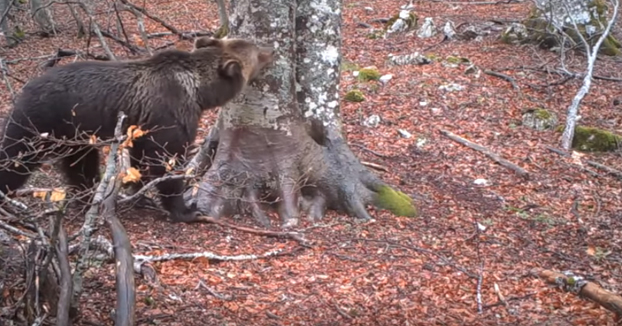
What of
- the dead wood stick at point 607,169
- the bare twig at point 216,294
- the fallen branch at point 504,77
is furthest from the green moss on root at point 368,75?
the bare twig at point 216,294

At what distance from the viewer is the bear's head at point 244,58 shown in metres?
6.38

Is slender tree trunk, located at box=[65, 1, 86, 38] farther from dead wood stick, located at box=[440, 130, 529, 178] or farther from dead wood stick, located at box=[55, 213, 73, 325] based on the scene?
dead wood stick, located at box=[55, 213, 73, 325]

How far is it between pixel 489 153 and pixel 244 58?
13.2 ft

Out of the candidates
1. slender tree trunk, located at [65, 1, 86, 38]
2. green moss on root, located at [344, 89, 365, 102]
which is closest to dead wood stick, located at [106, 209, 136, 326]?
green moss on root, located at [344, 89, 365, 102]

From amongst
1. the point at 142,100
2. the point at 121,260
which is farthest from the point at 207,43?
the point at 121,260

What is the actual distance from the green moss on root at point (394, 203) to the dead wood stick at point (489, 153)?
6.59 feet

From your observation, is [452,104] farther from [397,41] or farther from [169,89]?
[169,89]

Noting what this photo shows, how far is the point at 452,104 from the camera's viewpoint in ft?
35.2

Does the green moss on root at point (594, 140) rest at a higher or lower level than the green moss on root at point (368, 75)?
lower

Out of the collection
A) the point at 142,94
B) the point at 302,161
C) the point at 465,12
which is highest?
the point at 142,94

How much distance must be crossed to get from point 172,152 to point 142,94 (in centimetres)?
60

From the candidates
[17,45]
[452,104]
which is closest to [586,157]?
[452,104]

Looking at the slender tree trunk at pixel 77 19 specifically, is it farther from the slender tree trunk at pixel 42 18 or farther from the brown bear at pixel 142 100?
the brown bear at pixel 142 100

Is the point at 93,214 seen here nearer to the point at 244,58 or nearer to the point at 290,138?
the point at 244,58
